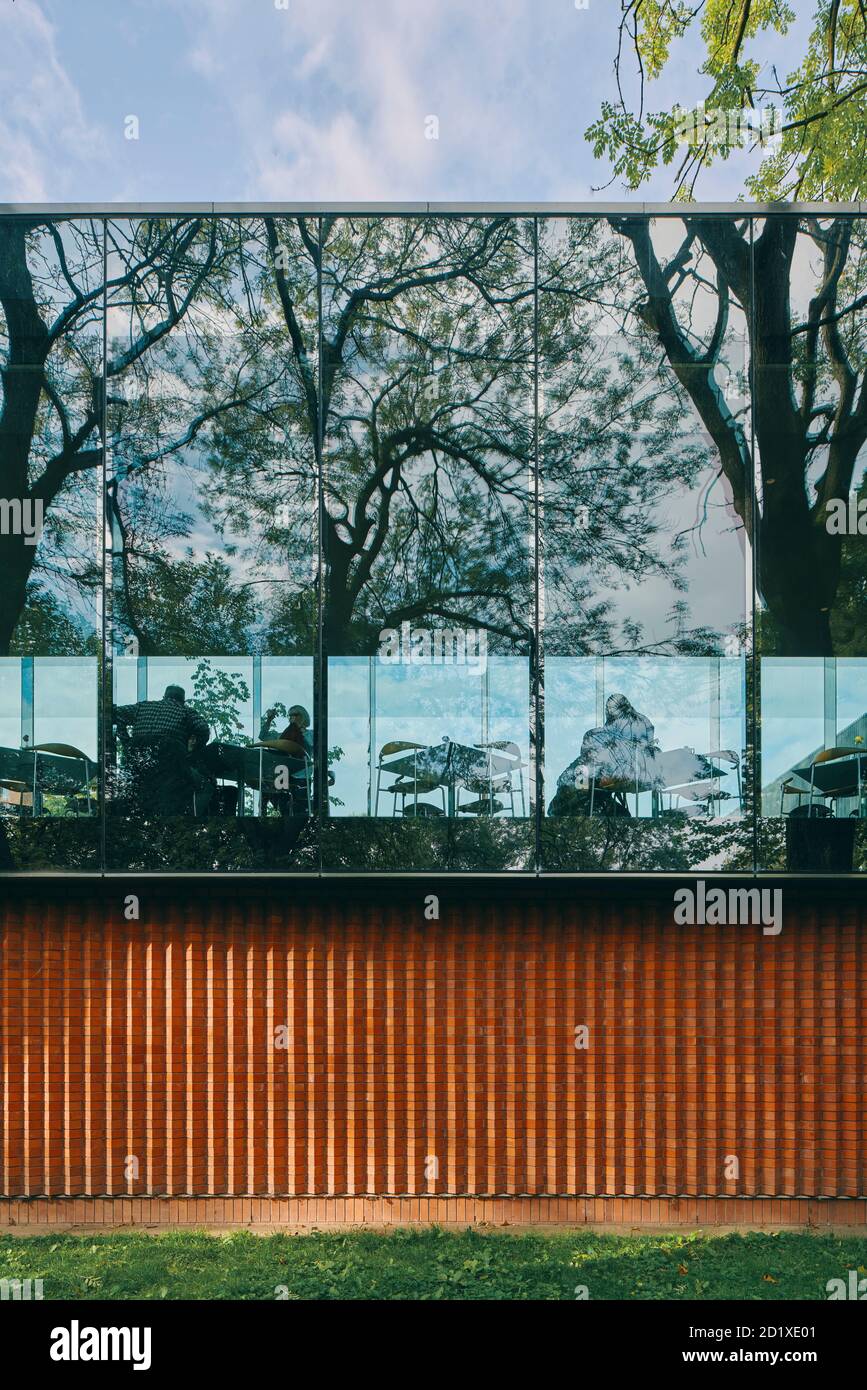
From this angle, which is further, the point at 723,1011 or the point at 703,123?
the point at 703,123

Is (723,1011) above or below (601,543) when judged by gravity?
below

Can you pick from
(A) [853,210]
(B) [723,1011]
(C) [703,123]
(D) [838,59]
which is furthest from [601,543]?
(D) [838,59]

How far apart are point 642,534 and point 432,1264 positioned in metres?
5.42

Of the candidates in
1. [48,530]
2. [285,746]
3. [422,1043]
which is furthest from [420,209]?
[422,1043]

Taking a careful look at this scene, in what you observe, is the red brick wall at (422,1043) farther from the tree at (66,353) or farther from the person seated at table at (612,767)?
the tree at (66,353)

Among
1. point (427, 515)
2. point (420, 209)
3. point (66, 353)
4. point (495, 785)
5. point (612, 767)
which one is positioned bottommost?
point (495, 785)

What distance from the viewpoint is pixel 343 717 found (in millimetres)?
5539

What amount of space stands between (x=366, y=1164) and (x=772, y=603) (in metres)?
5.32

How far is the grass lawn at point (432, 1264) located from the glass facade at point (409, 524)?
2585 mm

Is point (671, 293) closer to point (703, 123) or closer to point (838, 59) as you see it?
point (703, 123)

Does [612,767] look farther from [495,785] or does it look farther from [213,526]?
[213,526]

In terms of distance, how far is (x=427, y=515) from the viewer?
5590 mm

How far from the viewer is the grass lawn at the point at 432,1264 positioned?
452 cm

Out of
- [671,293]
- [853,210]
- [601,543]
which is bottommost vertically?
[601,543]
